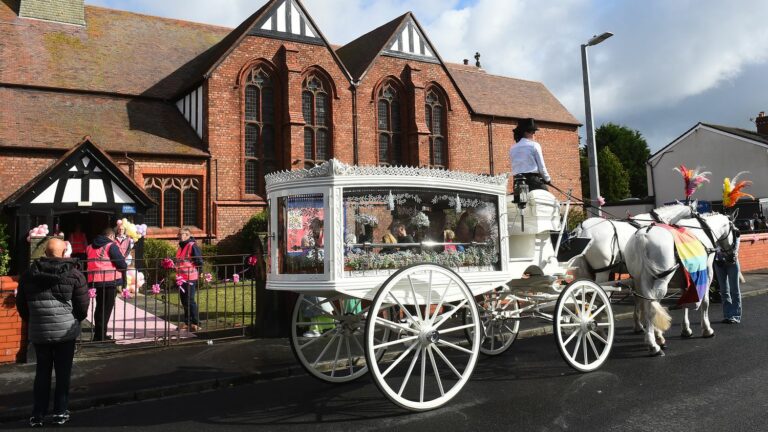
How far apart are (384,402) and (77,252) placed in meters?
10.6

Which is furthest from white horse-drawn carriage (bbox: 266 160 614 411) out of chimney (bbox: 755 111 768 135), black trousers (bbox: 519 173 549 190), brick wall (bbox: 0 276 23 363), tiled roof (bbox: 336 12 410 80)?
chimney (bbox: 755 111 768 135)

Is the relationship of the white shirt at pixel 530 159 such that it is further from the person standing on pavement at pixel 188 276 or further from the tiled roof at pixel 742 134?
the tiled roof at pixel 742 134

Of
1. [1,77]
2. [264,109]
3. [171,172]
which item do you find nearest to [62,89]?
[1,77]

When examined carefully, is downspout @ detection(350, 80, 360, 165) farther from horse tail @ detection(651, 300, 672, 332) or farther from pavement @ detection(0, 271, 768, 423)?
horse tail @ detection(651, 300, 672, 332)

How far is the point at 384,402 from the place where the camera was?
5.50 metres

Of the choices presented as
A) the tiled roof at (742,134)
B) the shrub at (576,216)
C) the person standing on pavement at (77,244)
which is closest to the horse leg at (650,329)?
the person standing on pavement at (77,244)

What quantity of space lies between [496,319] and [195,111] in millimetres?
17451

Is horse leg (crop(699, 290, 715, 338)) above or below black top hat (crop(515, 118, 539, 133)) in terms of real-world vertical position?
below

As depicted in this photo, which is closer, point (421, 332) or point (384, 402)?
point (421, 332)

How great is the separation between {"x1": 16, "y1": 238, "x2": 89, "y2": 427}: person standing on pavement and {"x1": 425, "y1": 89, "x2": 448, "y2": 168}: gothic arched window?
20974 mm

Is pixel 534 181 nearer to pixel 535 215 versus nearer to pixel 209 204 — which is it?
pixel 535 215

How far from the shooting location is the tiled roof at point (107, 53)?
20281 mm

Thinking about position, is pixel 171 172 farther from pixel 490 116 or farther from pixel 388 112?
pixel 490 116

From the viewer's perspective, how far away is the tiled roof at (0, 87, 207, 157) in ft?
57.3
